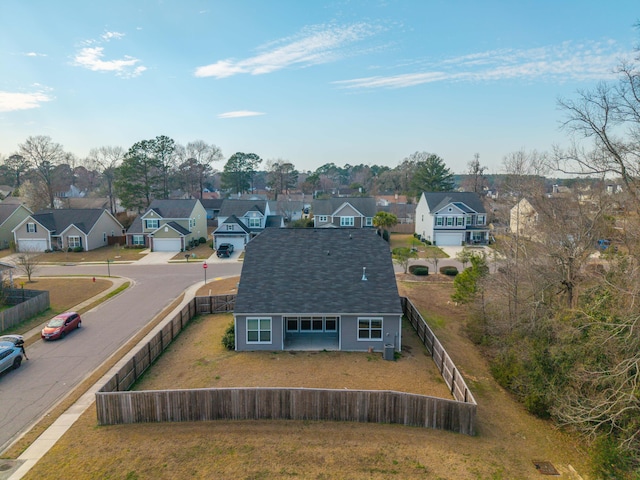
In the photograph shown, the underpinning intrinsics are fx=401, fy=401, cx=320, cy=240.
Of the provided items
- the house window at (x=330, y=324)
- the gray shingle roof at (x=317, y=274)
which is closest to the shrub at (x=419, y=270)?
the gray shingle roof at (x=317, y=274)

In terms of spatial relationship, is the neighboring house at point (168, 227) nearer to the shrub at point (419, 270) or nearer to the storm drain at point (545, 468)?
the shrub at point (419, 270)

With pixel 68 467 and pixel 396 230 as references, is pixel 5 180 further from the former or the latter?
pixel 68 467

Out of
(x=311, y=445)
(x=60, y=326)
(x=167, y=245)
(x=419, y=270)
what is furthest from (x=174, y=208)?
(x=311, y=445)

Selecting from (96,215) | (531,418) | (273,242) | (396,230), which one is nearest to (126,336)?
(273,242)

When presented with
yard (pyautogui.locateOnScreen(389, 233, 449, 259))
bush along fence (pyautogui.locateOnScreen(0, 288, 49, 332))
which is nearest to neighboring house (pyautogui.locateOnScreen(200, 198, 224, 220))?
yard (pyautogui.locateOnScreen(389, 233, 449, 259))

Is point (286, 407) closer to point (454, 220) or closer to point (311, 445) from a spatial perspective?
point (311, 445)

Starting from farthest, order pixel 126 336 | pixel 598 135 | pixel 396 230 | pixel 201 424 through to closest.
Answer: pixel 396 230 → pixel 126 336 → pixel 598 135 → pixel 201 424

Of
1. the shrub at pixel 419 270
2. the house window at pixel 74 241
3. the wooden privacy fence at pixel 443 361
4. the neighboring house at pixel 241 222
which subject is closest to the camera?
the wooden privacy fence at pixel 443 361
